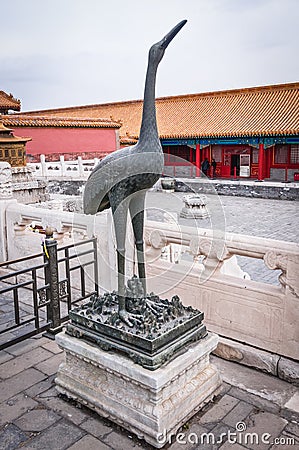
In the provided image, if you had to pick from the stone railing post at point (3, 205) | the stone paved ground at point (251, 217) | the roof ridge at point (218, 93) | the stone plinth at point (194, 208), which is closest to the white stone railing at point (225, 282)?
the stone railing post at point (3, 205)

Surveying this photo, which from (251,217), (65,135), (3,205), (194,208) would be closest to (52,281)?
(3,205)

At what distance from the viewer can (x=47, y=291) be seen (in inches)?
159

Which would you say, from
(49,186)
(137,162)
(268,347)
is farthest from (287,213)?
(137,162)

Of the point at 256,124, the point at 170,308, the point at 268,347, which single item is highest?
the point at 256,124

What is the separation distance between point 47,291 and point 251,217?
10517 mm

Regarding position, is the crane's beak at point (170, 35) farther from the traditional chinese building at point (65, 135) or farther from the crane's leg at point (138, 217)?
the traditional chinese building at point (65, 135)

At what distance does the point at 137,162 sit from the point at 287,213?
12.5 metres

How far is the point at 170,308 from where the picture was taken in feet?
9.37

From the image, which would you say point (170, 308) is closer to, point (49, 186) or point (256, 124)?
point (49, 186)

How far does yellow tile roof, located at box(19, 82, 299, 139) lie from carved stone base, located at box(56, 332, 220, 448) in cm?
1687

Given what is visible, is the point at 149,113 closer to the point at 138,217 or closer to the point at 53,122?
the point at 138,217

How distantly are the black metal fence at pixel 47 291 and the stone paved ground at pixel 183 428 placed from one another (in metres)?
0.60

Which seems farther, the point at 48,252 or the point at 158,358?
the point at 48,252

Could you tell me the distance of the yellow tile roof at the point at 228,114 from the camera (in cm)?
1956
